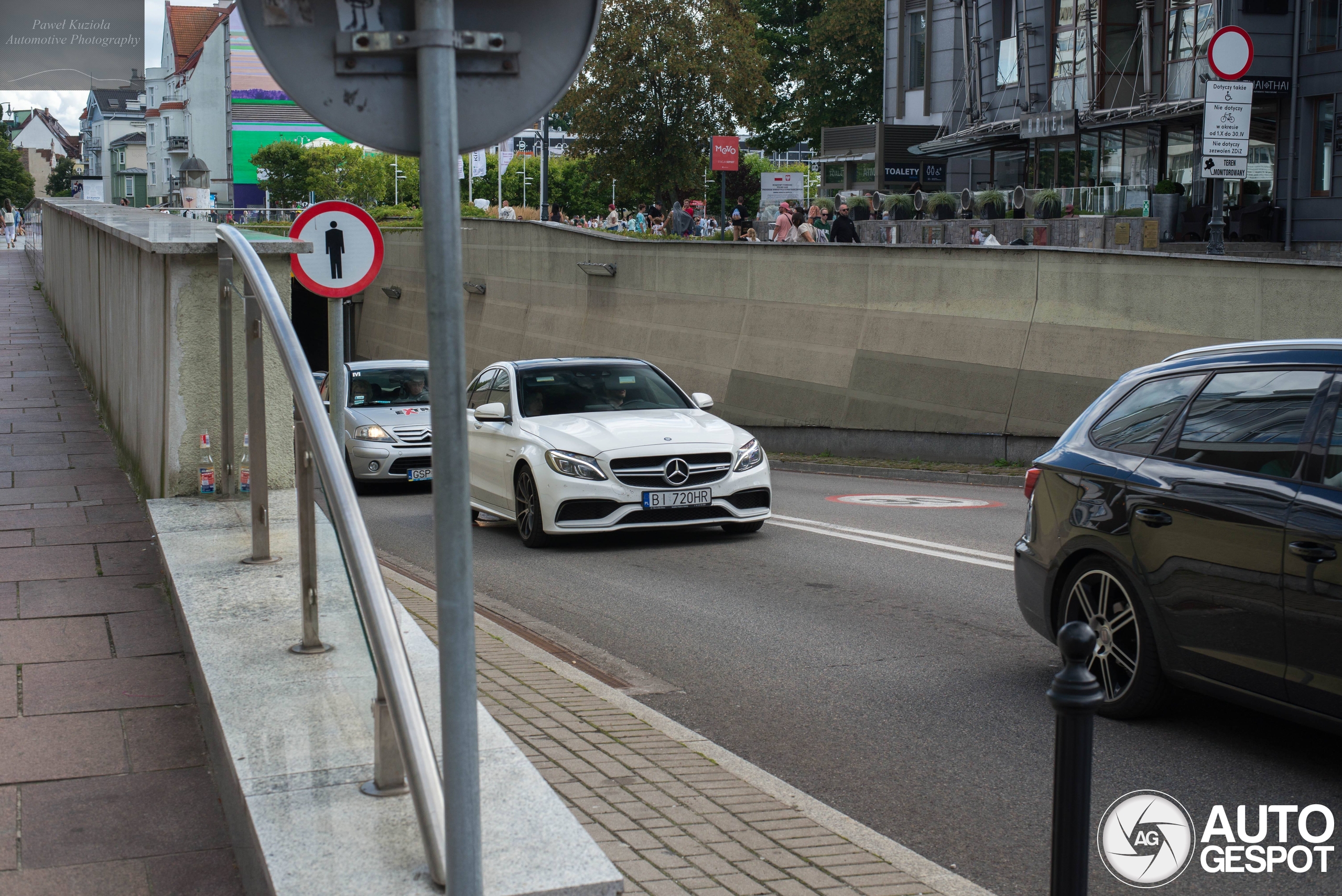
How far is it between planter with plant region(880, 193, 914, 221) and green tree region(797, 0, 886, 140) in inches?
1237

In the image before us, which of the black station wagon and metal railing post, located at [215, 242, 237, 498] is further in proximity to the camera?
metal railing post, located at [215, 242, 237, 498]

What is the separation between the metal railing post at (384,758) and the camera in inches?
123

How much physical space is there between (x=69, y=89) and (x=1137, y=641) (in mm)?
17396

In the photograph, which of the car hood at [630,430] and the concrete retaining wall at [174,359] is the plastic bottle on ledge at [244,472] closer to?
the concrete retaining wall at [174,359]

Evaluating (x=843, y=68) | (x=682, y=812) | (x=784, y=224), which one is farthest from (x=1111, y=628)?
(x=843, y=68)

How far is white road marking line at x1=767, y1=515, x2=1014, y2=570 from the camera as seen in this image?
10.5 meters

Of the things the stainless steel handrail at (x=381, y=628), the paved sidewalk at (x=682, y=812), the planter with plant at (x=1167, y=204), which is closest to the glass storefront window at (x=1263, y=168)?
the planter with plant at (x=1167, y=204)

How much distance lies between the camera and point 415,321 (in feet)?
144

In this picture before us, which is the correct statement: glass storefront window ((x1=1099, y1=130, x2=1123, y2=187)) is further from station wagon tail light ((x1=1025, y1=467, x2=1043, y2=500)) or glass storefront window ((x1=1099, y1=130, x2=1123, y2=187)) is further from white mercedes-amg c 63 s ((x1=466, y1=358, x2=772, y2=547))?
station wagon tail light ((x1=1025, y1=467, x2=1043, y2=500))

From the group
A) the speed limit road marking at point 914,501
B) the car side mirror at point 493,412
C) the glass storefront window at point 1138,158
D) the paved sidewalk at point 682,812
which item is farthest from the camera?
the glass storefront window at point 1138,158

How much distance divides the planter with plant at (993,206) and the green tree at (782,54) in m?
38.7

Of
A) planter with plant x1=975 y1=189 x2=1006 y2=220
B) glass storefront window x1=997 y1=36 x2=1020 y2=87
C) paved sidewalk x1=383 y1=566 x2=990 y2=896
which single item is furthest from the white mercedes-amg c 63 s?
glass storefront window x1=997 y1=36 x2=1020 y2=87

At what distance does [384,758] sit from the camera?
322 centimetres

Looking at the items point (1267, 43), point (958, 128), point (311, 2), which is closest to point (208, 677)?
point (311, 2)
